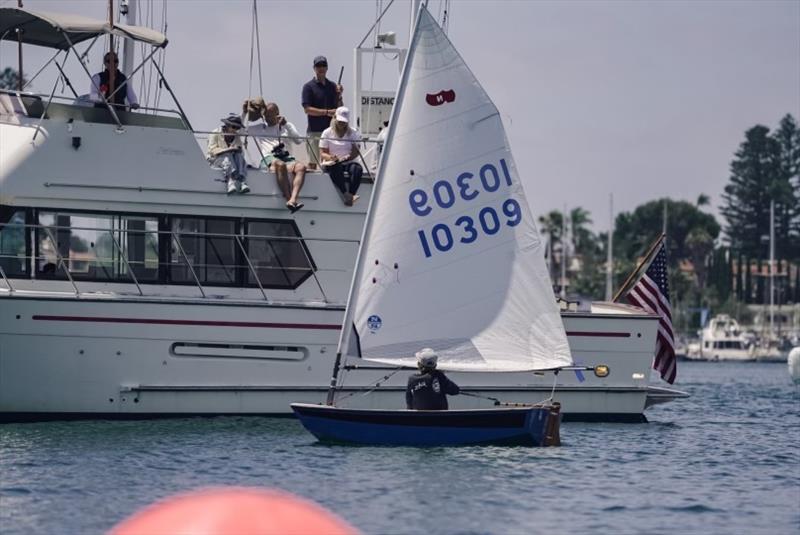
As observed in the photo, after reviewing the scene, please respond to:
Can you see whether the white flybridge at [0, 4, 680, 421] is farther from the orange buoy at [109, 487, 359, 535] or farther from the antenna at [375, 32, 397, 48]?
the orange buoy at [109, 487, 359, 535]

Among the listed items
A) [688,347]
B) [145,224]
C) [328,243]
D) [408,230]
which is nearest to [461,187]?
[408,230]

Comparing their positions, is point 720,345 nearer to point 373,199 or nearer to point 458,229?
point 458,229

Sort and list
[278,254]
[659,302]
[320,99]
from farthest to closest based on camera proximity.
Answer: [659,302], [320,99], [278,254]

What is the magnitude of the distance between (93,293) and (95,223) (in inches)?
44.8

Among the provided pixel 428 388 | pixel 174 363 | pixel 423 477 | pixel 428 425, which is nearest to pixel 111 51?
pixel 174 363

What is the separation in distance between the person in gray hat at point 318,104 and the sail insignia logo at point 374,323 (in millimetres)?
4221

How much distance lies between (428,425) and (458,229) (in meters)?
3.34

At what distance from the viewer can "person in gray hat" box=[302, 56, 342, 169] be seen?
26656 mm

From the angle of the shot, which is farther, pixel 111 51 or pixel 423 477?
pixel 111 51

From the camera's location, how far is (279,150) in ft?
85.6

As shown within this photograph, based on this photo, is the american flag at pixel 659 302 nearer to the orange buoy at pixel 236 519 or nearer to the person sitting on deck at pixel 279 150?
the person sitting on deck at pixel 279 150

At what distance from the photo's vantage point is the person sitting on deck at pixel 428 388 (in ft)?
72.1

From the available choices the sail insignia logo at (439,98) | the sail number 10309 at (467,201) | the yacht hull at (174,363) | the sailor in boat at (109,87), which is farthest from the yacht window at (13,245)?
the sail insignia logo at (439,98)

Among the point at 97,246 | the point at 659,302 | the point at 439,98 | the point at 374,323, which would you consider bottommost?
the point at 374,323
